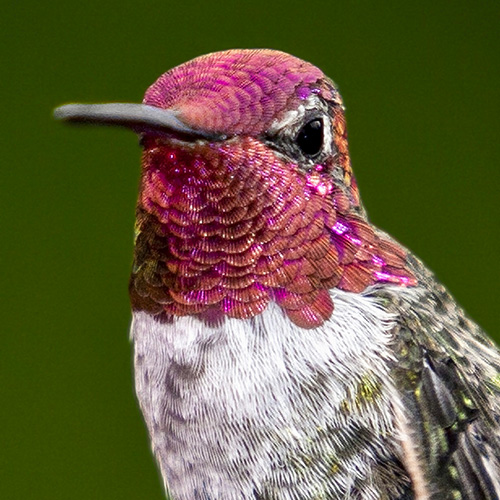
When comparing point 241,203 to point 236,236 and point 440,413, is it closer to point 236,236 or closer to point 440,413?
point 236,236

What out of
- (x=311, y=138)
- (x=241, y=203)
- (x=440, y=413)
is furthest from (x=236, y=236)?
(x=440, y=413)

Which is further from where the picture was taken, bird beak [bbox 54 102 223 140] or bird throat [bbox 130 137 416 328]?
bird throat [bbox 130 137 416 328]

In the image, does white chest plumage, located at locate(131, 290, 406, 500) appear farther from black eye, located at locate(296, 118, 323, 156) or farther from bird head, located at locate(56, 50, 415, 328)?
black eye, located at locate(296, 118, 323, 156)

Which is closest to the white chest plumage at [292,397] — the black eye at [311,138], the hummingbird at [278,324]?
the hummingbird at [278,324]

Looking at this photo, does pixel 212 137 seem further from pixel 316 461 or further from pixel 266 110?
pixel 316 461

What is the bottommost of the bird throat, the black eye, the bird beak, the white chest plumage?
the white chest plumage

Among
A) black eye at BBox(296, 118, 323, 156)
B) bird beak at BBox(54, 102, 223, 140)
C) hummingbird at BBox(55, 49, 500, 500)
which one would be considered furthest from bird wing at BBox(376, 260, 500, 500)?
bird beak at BBox(54, 102, 223, 140)

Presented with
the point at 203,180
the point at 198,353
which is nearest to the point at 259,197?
the point at 203,180

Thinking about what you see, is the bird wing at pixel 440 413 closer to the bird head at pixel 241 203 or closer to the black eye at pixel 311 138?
the bird head at pixel 241 203
